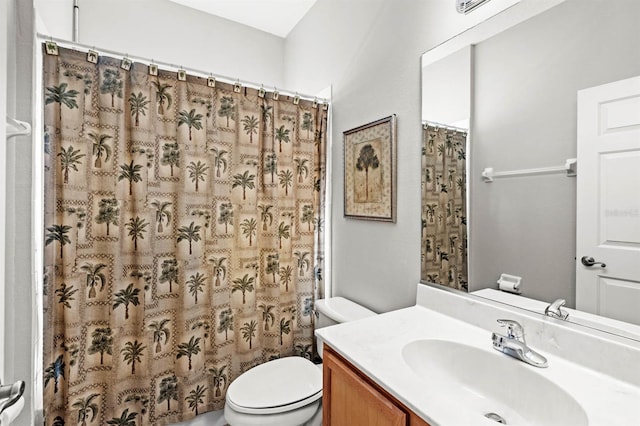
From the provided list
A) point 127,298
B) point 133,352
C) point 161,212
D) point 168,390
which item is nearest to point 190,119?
point 161,212

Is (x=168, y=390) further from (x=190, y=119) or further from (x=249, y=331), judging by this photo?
(x=190, y=119)

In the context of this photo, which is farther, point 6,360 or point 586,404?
point 6,360

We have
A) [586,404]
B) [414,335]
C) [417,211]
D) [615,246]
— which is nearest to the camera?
[586,404]

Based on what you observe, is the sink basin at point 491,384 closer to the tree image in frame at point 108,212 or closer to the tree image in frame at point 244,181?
the tree image in frame at point 244,181

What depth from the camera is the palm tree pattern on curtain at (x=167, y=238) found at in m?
1.37

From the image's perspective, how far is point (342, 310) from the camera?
1.68m

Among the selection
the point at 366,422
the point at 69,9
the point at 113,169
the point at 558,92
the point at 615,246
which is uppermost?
the point at 69,9

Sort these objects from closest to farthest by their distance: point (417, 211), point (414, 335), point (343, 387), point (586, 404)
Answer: point (586, 404)
point (343, 387)
point (414, 335)
point (417, 211)

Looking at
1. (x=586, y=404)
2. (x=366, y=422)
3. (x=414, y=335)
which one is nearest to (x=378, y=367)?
(x=366, y=422)

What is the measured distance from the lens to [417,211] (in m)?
1.40

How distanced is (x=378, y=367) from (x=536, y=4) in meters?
1.22

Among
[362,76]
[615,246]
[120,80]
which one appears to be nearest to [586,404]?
[615,246]

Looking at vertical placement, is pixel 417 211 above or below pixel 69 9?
below

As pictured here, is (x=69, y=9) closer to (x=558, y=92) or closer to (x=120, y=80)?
(x=120, y=80)
